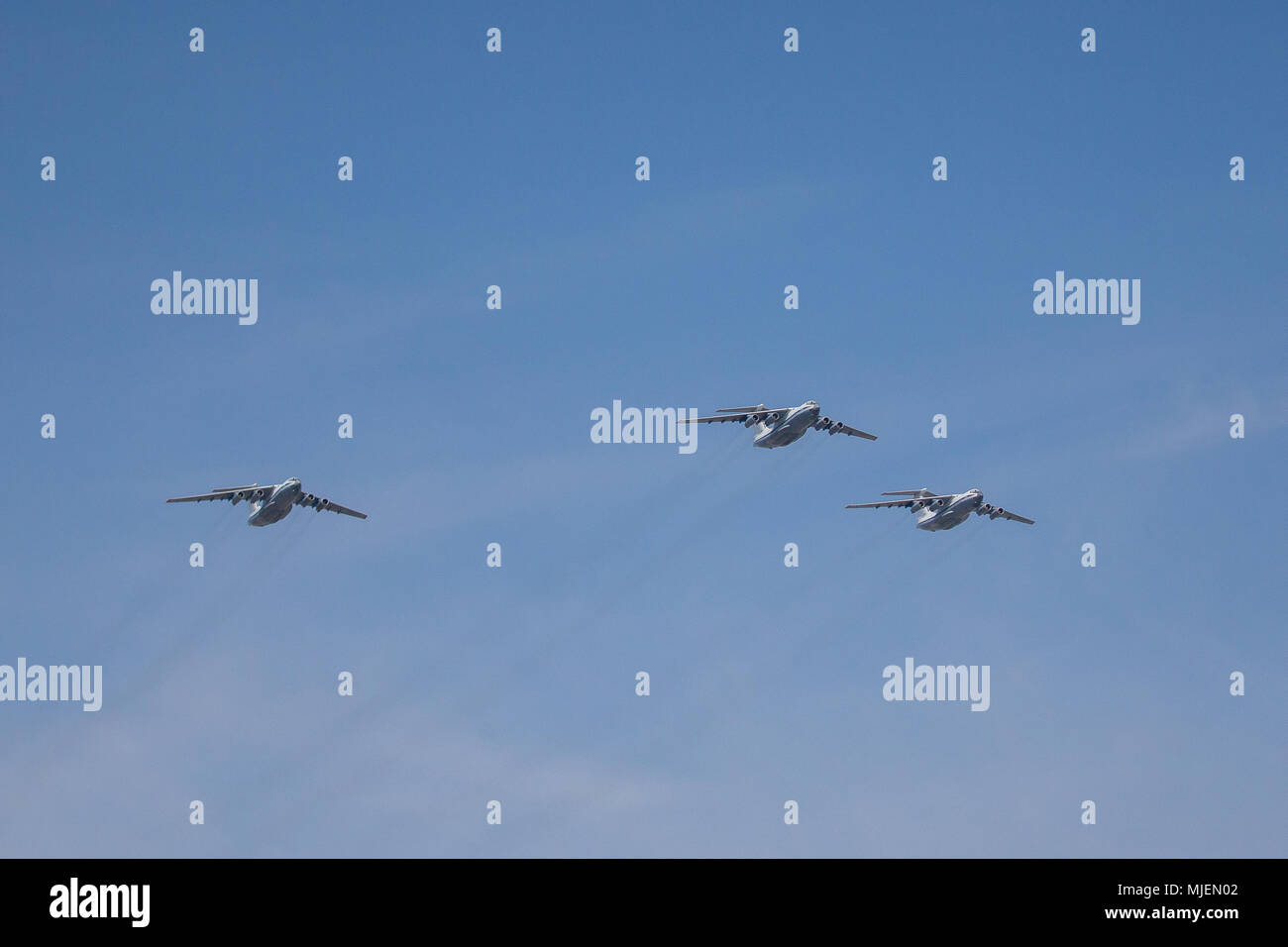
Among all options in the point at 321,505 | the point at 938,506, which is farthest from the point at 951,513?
the point at 321,505

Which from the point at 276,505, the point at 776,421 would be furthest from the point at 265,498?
the point at 776,421

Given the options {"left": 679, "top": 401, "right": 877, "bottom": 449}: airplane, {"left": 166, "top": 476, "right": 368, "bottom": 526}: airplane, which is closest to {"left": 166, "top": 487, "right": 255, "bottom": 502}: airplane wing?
{"left": 166, "top": 476, "right": 368, "bottom": 526}: airplane

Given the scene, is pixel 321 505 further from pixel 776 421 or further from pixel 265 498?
pixel 776 421

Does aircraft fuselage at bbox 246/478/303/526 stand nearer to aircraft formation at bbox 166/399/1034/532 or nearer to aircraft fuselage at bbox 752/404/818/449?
aircraft formation at bbox 166/399/1034/532

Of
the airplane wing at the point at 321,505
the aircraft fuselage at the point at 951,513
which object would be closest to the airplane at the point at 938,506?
the aircraft fuselage at the point at 951,513

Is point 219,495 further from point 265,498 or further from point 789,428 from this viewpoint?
point 789,428

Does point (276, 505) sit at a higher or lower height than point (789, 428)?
lower

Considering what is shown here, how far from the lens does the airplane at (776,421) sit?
11919cm

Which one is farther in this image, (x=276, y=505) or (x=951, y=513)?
(x=951, y=513)

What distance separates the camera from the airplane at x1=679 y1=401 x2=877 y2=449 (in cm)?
11919

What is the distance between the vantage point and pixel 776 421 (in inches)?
4724
